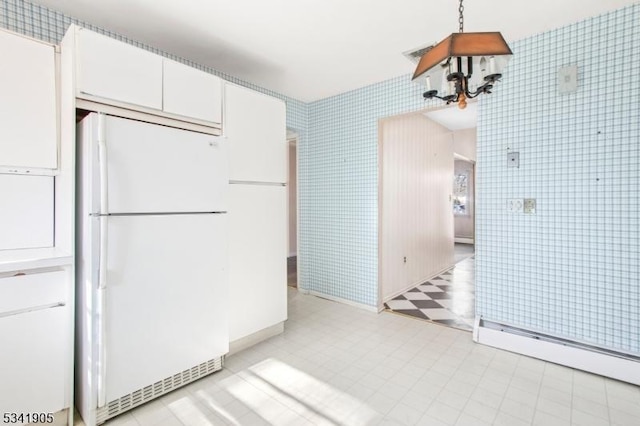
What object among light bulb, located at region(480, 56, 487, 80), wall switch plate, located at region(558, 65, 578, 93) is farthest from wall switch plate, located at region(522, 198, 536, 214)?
light bulb, located at region(480, 56, 487, 80)

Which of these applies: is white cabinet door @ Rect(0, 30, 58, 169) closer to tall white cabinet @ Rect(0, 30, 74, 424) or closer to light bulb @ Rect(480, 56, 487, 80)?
tall white cabinet @ Rect(0, 30, 74, 424)

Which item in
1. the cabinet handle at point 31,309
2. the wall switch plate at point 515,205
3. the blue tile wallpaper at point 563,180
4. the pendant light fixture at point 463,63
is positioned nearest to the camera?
the pendant light fixture at point 463,63

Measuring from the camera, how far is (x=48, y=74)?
181 centimetres

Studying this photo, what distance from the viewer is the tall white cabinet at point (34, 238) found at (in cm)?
153

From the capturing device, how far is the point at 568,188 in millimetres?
2326

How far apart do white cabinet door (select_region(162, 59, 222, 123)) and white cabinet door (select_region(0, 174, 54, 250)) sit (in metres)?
0.89

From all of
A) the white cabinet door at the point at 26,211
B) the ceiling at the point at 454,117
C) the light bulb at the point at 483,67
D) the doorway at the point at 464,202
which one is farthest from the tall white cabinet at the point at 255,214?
the doorway at the point at 464,202

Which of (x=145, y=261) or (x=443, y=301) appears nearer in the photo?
(x=145, y=261)

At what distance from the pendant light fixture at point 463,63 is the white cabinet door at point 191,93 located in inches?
59.4

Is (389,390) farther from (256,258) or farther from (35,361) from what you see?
(35,361)

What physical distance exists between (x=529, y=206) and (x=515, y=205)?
0.10 metres

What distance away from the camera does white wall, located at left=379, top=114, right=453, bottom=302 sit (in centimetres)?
375

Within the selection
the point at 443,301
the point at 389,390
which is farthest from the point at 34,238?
the point at 443,301

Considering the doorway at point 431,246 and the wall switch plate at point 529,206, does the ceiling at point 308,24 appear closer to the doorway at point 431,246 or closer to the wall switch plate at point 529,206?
the doorway at point 431,246
